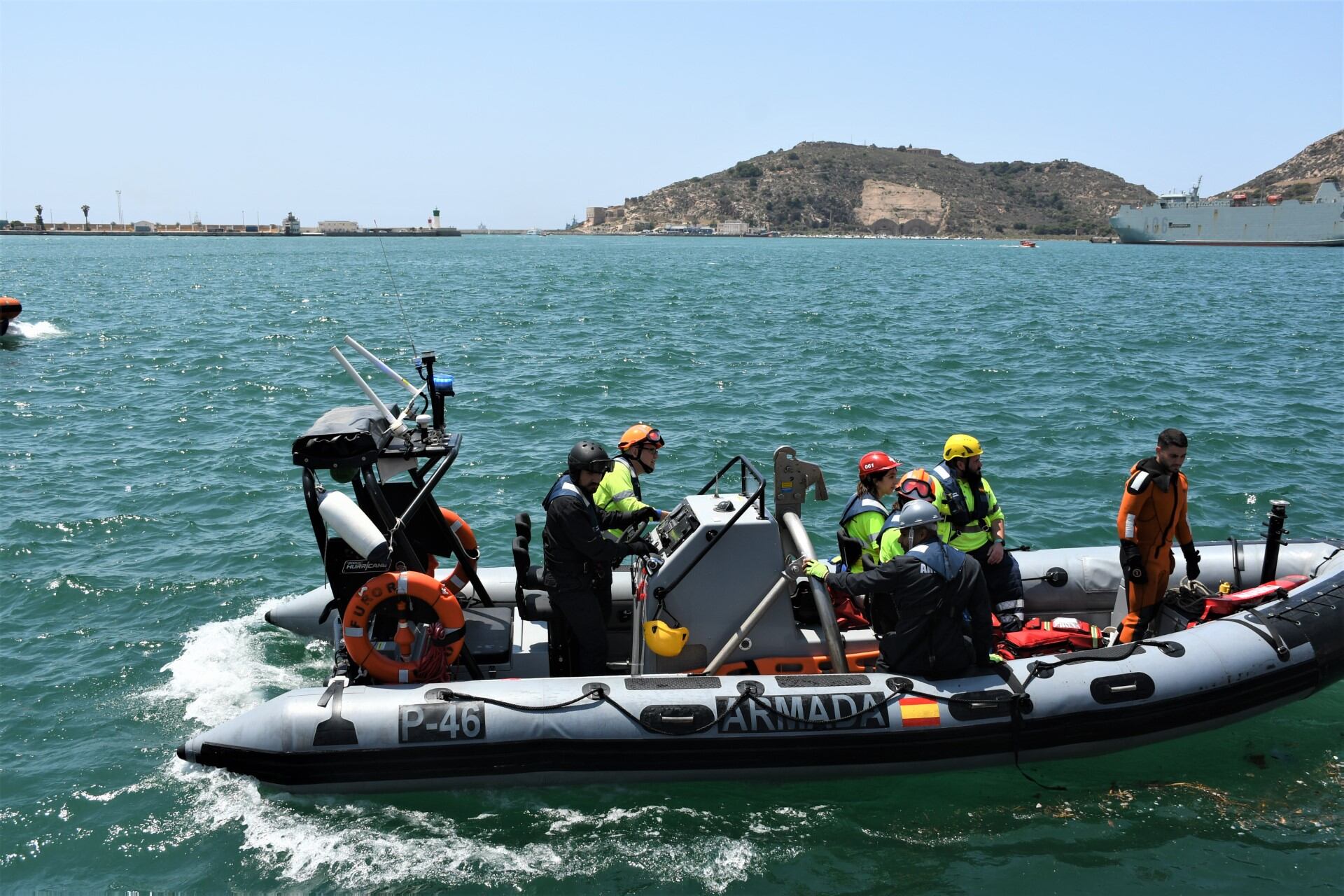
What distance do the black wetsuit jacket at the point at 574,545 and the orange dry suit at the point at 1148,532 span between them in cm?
339

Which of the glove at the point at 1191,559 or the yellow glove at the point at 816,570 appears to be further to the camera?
the glove at the point at 1191,559

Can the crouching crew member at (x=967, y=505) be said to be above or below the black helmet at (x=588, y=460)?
below

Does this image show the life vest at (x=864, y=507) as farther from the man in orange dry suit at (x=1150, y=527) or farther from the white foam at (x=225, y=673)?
the white foam at (x=225, y=673)

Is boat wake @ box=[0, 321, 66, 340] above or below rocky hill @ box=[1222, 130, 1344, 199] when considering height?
below

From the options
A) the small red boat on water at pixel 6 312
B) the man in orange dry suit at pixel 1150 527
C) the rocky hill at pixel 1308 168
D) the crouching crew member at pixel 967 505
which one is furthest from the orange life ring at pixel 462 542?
the rocky hill at pixel 1308 168

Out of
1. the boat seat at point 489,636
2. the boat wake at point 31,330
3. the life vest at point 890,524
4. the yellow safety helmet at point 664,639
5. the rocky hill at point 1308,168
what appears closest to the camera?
the life vest at point 890,524

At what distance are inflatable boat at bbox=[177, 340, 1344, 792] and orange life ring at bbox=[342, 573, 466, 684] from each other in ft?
0.04

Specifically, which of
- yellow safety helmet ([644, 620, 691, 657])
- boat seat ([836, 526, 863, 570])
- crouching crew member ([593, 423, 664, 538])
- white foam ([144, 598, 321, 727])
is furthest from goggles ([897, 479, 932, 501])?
white foam ([144, 598, 321, 727])

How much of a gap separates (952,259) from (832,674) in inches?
3116

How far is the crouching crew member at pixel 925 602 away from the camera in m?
5.72

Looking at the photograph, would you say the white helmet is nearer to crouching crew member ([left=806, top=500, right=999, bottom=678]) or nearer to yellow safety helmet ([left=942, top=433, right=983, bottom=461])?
crouching crew member ([left=806, top=500, right=999, bottom=678])

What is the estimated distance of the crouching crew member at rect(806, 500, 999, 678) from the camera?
5723 millimetres

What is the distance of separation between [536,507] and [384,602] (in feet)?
18.2

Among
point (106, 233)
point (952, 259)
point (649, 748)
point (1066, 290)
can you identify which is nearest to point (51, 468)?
point (649, 748)
